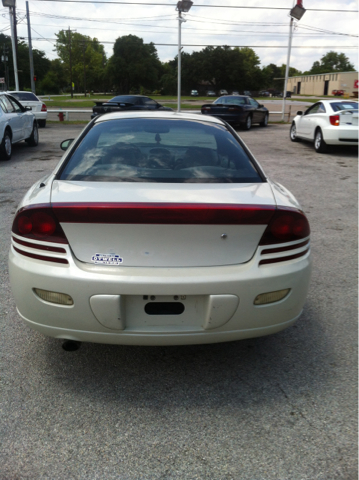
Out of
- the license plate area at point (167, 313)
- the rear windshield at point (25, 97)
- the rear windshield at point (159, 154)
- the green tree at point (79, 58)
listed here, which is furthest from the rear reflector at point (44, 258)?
the green tree at point (79, 58)

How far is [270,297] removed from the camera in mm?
2547

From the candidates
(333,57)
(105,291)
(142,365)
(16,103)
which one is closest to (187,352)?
(142,365)

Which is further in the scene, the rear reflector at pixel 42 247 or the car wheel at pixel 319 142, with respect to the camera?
the car wheel at pixel 319 142

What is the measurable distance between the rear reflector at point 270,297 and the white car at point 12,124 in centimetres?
969

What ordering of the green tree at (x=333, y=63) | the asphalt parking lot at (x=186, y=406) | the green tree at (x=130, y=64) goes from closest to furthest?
the asphalt parking lot at (x=186, y=406)
the green tree at (x=130, y=64)
the green tree at (x=333, y=63)

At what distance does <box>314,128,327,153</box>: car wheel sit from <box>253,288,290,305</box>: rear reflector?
11.3 metres

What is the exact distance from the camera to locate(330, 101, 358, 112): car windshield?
12741 millimetres

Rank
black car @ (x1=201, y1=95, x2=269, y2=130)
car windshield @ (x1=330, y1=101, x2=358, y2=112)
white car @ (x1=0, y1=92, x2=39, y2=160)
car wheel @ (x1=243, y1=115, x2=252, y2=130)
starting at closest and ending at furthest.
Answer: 1. white car @ (x1=0, y1=92, x2=39, y2=160)
2. car windshield @ (x1=330, y1=101, x2=358, y2=112)
3. black car @ (x1=201, y1=95, x2=269, y2=130)
4. car wheel @ (x1=243, y1=115, x2=252, y2=130)

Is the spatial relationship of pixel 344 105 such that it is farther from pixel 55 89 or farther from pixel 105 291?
pixel 55 89

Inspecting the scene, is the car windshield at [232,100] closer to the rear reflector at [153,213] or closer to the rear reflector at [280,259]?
the rear reflector at [280,259]

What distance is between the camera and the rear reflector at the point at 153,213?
93.6 inches

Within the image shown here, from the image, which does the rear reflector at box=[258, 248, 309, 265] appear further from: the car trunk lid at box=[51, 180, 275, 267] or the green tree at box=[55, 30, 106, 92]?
the green tree at box=[55, 30, 106, 92]

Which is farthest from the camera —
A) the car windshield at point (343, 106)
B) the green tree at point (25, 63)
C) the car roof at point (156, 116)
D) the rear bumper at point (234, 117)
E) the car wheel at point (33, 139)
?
the green tree at point (25, 63)

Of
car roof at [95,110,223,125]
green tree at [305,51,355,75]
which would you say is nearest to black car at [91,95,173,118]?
car roof at [95,110,223,125]
